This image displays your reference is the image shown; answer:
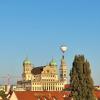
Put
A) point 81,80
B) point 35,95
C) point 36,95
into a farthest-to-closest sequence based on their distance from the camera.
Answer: point 36,95, point 35,95, point 81,80

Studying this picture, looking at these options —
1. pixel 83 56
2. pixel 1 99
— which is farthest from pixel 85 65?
pixel 1 99

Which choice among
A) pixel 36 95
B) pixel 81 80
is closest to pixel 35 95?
pixel 36 95

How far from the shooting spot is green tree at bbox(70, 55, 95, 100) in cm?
5975

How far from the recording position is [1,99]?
297 ft

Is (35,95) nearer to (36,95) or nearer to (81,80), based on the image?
(36,95)

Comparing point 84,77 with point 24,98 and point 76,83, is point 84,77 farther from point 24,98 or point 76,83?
point 24,98

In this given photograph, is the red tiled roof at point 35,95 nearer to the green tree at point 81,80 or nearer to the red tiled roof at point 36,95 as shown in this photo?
the red tiled roof at point 36,95

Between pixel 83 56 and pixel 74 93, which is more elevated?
pixel 83 56

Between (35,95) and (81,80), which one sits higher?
(35,95)

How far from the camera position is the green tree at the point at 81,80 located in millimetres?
59750

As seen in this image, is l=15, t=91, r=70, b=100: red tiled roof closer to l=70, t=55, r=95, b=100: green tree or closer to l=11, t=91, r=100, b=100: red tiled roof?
l=11, t=91, r=100, b=100: red tiled roof

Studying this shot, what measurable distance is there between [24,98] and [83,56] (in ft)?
70.2

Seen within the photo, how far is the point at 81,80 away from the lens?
6059 cm

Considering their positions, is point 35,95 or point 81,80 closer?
→ point 81,80
